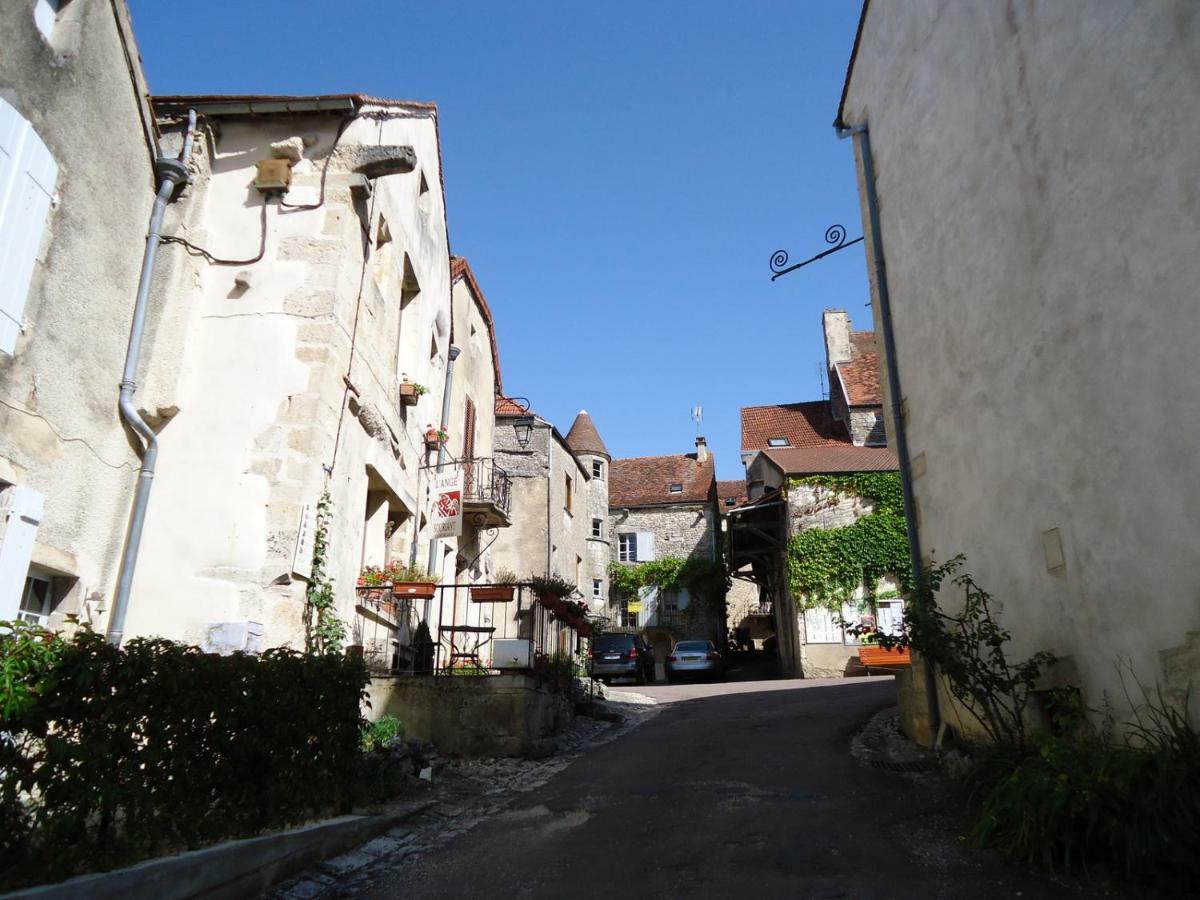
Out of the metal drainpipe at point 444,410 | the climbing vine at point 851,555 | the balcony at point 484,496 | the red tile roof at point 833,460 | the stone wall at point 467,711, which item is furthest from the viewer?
the red tile roof at point 833,460

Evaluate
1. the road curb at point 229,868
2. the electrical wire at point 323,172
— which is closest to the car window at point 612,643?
the electrical wire at point 323,172

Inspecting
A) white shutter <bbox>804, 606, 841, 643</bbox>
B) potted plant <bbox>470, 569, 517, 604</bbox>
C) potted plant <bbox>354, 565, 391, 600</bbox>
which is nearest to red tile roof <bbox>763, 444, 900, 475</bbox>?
white shutter <bbox>804, 606, 841, 643</bbox>

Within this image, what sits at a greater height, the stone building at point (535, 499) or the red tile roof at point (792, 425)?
the red tile roof at point (792, 425)

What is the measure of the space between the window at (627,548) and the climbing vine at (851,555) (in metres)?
12.6

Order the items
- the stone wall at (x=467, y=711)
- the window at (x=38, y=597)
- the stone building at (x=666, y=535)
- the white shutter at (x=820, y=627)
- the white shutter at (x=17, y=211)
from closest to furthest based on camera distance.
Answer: the white shutter at (x=17, y=211), the window at (x=38, y=597), the stone wall at (x=467, y=711), the white shutter at (x=820, y=627), the stone building at (x=666, y=535)

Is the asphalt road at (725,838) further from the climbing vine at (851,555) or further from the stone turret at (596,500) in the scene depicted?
the stone turret at (596,500)

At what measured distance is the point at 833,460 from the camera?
25109 millimetres

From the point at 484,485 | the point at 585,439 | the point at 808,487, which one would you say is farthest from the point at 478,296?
the point at 585,439

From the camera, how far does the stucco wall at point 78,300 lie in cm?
629

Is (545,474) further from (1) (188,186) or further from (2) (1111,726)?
(2) (1111,726)

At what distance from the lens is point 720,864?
5.28 m

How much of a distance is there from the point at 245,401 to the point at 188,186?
243 centimetres

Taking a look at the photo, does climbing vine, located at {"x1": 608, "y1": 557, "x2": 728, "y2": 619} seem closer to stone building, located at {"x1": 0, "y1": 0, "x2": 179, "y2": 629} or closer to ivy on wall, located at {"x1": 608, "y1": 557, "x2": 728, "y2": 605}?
ivy on wall, located at {"x1": 608, "y1": 557, "x2": 728, "y2": 605}

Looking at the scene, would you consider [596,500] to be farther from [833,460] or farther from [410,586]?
[410,586]
